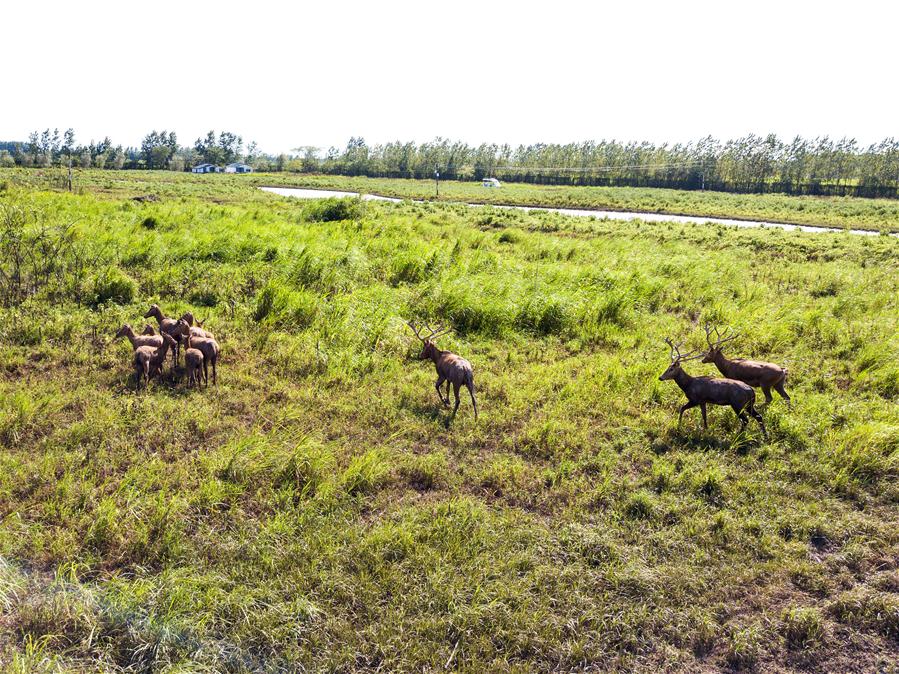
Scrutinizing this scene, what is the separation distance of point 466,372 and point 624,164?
94389 mm

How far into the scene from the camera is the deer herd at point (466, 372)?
728cm

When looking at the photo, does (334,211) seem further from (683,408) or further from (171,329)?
(683,408)

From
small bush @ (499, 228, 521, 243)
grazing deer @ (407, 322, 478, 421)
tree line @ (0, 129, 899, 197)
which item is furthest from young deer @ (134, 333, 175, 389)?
tree line @ (0, 129, 899, 197)

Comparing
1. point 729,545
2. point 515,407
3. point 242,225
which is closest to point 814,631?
point 729,545

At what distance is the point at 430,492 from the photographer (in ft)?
19.9

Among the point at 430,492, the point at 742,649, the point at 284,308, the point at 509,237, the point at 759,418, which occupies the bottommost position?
the point at 742,649

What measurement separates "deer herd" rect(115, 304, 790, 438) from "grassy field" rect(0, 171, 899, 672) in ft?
1.00

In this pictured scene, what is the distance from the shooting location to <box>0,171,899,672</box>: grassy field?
4281 mm

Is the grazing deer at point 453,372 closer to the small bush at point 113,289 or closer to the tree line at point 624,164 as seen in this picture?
the small bush at point 113,289

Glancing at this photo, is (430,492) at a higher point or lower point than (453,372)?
lower

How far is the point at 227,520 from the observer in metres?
5.39

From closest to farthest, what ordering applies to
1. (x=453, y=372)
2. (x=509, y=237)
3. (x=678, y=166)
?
(x=453, y=372), (x=509, y=237), (x=678, y=166)

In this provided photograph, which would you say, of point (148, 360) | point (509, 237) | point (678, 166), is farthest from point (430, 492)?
point (678, 166)

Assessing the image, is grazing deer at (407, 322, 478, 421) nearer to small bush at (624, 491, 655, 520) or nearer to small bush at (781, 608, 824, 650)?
small bush at (624, 491, 655, 520)
